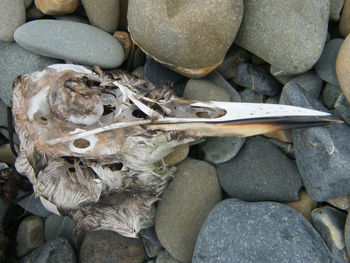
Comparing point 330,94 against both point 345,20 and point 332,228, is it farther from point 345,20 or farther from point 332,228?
point 332,228

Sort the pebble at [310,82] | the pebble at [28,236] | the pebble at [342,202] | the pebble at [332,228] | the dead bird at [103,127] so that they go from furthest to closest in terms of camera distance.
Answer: the pebble at [28,236] < the pebble at [310,82] < the pebble at [342,202] < the pebble at [332,228] < the dead bird at [103,127]

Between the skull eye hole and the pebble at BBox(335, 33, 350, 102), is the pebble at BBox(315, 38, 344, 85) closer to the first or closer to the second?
the pebble at BBox(335, 33, 350, 102)

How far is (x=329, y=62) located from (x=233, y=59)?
2.36 feet

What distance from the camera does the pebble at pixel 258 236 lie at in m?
1.83

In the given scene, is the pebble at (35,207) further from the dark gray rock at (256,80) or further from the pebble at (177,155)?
the dark gray rock at (256,80)

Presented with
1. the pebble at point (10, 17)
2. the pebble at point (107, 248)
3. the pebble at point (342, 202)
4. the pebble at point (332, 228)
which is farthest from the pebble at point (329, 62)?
the pebble at point (10, 17)

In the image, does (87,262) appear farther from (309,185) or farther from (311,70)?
(311,70)

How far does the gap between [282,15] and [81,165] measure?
5.67 feet

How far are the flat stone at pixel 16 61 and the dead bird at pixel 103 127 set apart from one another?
0.59 meters

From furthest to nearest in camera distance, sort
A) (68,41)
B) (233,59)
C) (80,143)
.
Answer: (233,59), (68,41), (80,143)

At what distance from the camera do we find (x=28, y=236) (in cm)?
241

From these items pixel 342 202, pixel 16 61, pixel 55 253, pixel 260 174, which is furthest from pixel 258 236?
pixel 16 61

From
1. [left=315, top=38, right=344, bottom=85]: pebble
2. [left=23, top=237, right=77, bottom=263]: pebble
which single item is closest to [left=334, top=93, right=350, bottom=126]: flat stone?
[left=315, top=38, right=344, bottom=85]: pebble

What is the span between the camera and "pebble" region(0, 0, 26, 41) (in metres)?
2.11
